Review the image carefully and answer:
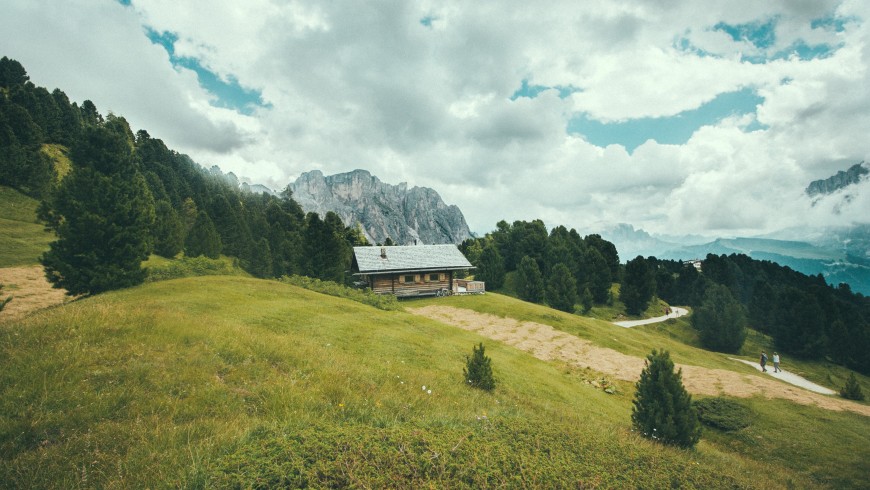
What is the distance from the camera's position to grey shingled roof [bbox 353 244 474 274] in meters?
47.1

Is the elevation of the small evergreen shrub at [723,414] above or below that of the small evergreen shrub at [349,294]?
below

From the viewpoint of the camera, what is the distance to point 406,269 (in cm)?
4788

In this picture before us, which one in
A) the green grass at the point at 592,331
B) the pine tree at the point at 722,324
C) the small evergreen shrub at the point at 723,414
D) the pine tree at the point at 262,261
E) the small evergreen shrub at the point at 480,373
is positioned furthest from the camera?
the pine tree at the point at 262,261

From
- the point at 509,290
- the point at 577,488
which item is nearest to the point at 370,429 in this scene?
the point at 577,488

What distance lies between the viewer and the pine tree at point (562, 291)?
57.3 meters

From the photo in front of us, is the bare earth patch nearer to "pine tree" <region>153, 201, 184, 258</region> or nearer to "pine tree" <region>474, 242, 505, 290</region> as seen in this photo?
"pine tree" <region>153, 201, 184, 258</region>

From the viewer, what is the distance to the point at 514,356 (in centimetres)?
2248

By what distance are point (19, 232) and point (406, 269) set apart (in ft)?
152

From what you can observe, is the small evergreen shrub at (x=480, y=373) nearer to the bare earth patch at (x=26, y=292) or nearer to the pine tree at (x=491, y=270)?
the bare earth patch at (x=26, y=292)

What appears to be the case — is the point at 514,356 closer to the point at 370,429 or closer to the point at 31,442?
the point at 370,429

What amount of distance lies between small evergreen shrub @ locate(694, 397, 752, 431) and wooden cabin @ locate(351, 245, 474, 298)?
33.8m

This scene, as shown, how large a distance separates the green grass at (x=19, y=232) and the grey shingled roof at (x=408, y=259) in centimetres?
3135

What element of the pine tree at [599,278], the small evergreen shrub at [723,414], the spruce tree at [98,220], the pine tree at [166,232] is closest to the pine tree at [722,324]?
the pine tree at [599,278]

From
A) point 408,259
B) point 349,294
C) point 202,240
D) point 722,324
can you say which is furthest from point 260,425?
point 722,324
